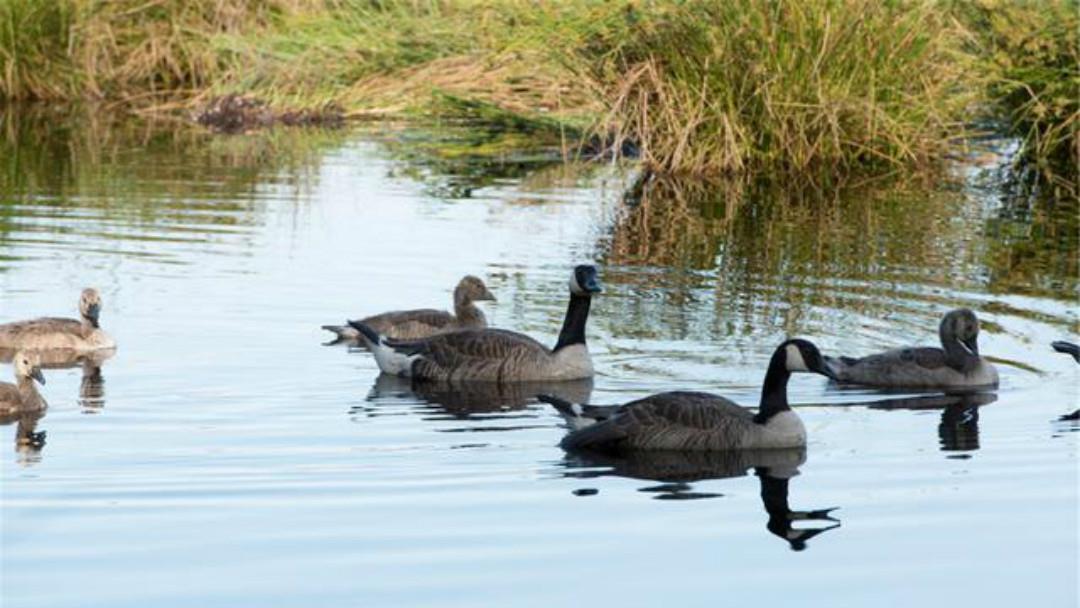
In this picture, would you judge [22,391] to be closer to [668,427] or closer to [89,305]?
[89,305]

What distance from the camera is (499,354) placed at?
16.1 m

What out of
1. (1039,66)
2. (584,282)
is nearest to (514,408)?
(584,282)

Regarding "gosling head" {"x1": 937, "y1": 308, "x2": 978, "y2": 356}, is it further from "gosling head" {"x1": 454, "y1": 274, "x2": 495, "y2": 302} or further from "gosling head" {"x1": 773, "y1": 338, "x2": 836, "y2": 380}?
"gosling head" {"x1": 454, "y1": 274, "x2": 495, "y2": 302}

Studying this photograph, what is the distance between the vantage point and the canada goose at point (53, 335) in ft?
54.9

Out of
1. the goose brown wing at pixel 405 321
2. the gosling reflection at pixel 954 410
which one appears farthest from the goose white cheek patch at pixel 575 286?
the gosling reflection at pixel 954 410

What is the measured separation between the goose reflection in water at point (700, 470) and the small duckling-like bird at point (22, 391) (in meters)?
3.88

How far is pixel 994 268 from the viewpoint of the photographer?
69.6 feet

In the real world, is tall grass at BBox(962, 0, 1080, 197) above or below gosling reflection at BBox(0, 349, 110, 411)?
above

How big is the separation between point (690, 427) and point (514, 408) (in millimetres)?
2075

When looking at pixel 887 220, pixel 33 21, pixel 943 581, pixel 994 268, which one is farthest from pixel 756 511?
pixel 33 21

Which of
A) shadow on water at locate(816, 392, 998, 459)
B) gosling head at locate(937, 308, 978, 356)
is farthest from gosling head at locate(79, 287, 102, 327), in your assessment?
gosling head at locate(937, 308, 978, 356)

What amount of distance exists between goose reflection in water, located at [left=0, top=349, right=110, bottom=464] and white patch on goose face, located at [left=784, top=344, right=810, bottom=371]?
463 centimetres

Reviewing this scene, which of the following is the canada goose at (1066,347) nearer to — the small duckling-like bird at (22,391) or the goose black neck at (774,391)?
the goose black neck at (774,391)

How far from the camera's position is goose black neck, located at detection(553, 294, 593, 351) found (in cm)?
1616
